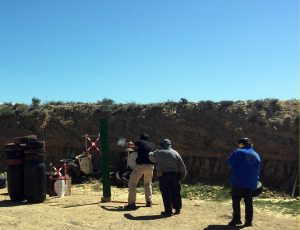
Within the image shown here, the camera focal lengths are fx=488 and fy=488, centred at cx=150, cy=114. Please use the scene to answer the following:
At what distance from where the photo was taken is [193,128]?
22.0 metres

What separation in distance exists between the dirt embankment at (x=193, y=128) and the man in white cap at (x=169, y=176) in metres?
7.45

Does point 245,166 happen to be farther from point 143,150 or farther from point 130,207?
point 130,207

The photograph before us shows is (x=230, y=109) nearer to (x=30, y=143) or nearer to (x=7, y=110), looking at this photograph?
(x=30, y=143)

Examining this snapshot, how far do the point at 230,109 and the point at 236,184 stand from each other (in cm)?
1109

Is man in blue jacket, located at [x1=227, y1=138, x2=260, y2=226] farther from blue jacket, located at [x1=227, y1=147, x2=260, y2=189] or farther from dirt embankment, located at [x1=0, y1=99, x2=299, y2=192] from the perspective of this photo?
dirt embankment, located at [x1=0, y1=99, x2=299, y2=192]

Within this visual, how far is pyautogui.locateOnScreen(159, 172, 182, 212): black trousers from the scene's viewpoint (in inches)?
474

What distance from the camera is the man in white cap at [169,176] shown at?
12.1m

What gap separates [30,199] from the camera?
13984 millimetres

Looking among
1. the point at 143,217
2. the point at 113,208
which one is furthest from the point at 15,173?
the point at 143,217

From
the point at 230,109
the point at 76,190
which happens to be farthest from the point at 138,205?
the point at 230,109

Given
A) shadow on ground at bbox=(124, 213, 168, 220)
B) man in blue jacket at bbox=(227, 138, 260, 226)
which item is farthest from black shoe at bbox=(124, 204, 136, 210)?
man in blue jacket at bbox=(227, 138, 260, 226)

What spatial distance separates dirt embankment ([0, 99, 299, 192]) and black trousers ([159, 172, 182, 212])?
7.47 meters

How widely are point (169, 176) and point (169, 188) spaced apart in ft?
1.01

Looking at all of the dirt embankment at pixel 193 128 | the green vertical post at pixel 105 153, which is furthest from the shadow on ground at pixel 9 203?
the dirt embankment at pixel 193 128
